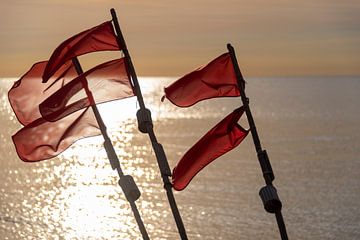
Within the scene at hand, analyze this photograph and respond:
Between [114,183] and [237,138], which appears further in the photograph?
[114,183]

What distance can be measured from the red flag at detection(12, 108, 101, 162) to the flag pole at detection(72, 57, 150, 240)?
85 cm

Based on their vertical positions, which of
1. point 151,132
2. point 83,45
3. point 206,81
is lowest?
point 151,132

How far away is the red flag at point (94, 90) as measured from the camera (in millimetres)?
21797

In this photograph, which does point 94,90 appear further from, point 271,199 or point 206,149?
point 271,199

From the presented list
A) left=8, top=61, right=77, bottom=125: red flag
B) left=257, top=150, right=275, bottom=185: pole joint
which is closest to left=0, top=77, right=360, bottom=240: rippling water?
left=8, top=61, right=77, bottom=125: red flag

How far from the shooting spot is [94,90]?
22188 mm

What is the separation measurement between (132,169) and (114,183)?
45.7ft

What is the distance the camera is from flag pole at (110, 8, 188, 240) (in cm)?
2103

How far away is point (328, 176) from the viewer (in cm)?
16312

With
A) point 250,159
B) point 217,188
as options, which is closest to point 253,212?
point 217,188

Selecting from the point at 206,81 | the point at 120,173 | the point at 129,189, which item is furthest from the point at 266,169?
the point at 120,173

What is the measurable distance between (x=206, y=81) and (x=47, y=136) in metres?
4.58

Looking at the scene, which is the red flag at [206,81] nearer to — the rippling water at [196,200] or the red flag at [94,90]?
the red flag at [94,90]

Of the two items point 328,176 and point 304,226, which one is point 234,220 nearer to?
point 304,226
